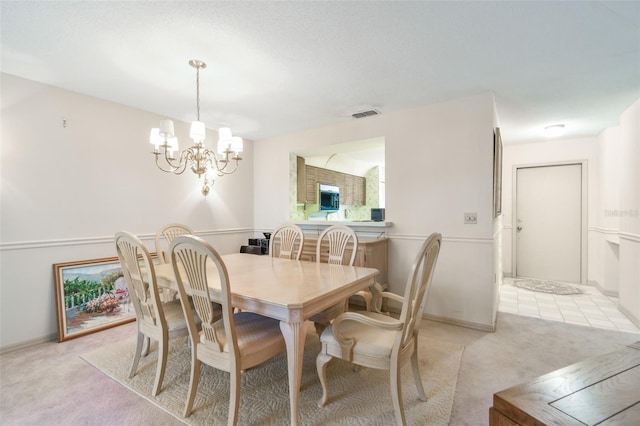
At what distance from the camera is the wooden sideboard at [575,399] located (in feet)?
2.43

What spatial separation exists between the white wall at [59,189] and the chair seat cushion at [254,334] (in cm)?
213

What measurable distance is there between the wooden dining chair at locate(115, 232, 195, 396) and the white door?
5.67 m

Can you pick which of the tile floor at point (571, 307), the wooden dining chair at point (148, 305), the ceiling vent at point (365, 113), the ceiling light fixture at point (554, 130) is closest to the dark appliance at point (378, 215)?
the ceiling vent at point (365, 113)

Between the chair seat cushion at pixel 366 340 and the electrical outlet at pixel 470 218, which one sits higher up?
the electrical outlet at pixel 470 218

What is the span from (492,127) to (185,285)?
10.3ft

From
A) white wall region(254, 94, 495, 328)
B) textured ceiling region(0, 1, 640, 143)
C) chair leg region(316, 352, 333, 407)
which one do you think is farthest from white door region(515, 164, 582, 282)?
chair leg region(316, 352, 333, 407)

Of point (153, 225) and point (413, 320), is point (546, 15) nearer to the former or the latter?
point (413, 320)

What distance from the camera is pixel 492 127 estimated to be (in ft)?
9.51

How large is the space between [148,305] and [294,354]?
1146 mm

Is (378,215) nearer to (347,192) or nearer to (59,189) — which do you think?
(347,192)

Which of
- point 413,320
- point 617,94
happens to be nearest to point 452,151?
point 617,94

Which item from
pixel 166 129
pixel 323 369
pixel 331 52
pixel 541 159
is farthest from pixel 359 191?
pixel 323 369

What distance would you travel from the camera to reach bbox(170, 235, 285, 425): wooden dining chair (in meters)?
1.49

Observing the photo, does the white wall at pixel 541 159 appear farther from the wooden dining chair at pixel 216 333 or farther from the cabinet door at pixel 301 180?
the wooden dining chair at pixel 216 333
